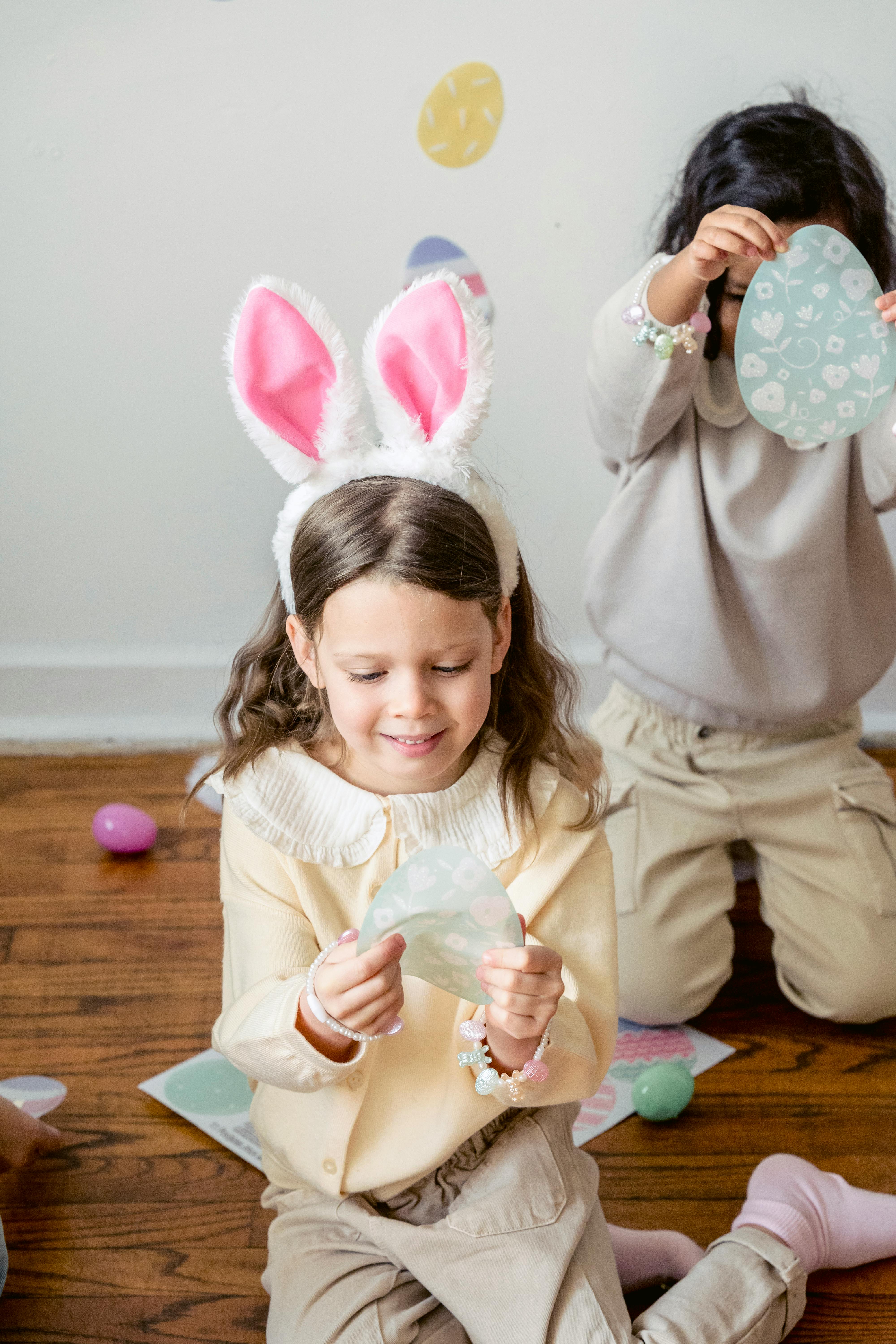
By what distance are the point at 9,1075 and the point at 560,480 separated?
3.50 ft

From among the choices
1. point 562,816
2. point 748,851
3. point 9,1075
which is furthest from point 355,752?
point 748,851

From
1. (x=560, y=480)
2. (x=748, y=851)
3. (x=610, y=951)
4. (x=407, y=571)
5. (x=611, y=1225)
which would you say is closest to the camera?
(x=407, y=571)

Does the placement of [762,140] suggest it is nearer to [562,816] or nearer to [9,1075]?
[562,816]

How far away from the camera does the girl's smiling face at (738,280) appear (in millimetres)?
1112

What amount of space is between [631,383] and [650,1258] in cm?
77

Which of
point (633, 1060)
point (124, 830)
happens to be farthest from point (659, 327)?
point (124, 830)

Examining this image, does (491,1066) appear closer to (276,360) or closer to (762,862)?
(276,360)

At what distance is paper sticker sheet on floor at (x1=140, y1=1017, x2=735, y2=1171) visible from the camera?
3.81 ft

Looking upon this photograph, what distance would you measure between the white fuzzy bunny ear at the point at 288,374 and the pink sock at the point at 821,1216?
687 mm

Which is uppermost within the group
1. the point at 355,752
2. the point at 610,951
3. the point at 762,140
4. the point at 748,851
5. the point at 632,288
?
the point at 762,140

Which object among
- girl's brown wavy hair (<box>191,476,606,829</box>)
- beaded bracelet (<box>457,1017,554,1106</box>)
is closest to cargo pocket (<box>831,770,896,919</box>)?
girl's brown wavy hair (<box>191,476,606,829</box>)

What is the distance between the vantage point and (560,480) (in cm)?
179

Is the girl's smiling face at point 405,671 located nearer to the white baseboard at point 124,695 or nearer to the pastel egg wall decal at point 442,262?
the pastel egg wall decal at point 442,262

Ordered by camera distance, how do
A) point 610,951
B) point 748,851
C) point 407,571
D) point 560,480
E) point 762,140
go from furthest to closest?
point 560,480, point 748,851, point 762,140, point 610,951, point 407,571
